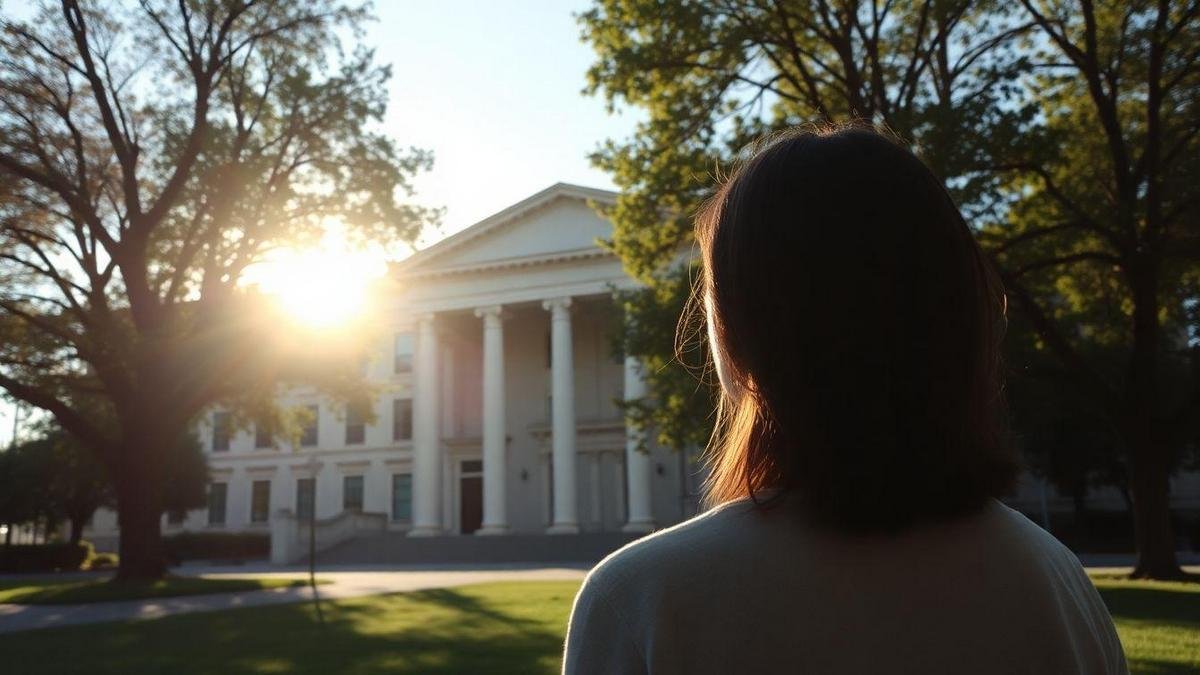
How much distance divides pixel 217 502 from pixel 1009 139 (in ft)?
183

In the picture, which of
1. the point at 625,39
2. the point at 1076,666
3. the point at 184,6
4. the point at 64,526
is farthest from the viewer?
the point at 64,526

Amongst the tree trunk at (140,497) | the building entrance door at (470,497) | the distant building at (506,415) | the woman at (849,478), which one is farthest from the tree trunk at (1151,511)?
the building entrance door at (470,497)

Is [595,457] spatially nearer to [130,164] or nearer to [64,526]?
[130,164]

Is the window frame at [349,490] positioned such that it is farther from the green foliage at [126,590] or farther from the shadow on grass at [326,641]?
the shadow on grass at [326,641]

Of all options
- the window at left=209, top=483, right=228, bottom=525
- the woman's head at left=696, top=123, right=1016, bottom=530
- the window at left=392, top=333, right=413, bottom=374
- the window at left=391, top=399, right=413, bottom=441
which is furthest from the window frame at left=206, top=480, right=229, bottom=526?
the woman's head at left=696, top=123, right=1016, bottom=530

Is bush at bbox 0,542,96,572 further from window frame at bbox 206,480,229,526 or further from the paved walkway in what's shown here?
the paved walkway

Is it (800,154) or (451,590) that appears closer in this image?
(800,154)

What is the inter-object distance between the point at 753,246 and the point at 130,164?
91.3ft

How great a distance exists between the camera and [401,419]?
5853cm

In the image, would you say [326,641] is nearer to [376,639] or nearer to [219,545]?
[376,639]

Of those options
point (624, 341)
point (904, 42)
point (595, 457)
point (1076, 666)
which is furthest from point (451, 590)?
point (595, 457)

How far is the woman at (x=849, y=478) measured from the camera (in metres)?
1.25

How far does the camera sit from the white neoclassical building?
158ft

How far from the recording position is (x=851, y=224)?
4.54 ft
